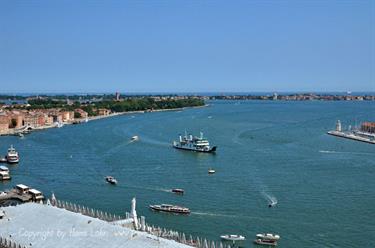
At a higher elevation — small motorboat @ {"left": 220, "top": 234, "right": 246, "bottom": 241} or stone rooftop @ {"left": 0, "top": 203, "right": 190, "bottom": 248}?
stone rooftop @ {"left": 0, "top": 203, "right": 190, "bottom": 248}

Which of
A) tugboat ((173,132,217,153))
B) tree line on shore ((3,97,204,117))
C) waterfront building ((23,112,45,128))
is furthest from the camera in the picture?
tree line on shore ((3,97,204,117))

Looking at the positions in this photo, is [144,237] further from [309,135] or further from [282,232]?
[309,135]

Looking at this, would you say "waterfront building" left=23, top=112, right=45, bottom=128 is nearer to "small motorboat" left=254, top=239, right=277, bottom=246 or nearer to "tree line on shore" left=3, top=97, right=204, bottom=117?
"tree line on shore" left=3, top=97, right=204, bottom=117

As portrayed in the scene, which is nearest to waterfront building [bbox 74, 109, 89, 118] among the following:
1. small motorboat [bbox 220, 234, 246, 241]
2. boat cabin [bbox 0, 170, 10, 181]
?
boat cabin [bbox 0, 170, 10, 181]

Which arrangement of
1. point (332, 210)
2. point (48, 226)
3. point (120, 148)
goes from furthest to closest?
point (120, 148) < point (332, 210) < point (48, 226)

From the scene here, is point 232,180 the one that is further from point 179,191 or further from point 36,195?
point 36,195

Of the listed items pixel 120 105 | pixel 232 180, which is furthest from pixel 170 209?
pixel 120 105

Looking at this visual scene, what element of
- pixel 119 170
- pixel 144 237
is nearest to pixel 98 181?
pixel 119 170

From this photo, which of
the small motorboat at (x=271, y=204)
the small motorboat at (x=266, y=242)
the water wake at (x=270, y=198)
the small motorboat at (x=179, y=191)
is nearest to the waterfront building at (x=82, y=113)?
the small motorboat at (x=179, y=191)
